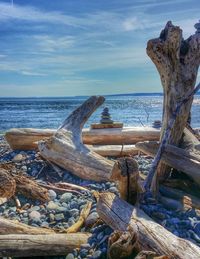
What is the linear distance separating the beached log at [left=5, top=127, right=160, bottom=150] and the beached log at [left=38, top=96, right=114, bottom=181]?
0.99 meters

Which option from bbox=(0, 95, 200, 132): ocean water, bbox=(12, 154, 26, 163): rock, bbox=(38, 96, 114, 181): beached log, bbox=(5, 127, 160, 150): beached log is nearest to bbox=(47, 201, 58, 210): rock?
bbox=(38, 96, 114, 181): beached log

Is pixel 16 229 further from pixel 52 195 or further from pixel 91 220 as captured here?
pixel 52 195

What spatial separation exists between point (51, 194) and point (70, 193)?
1.10 ft

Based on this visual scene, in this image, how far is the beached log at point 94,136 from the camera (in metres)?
9.52

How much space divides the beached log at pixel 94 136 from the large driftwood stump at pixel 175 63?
3.83m

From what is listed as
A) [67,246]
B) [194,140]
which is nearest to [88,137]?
[194,140]

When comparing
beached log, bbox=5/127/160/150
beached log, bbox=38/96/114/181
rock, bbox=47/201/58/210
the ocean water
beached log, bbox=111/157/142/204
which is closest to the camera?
beached log, bbox=111/157/142/204

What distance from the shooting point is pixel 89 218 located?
5453 mm

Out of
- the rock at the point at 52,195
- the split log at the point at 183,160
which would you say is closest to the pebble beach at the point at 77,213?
the rock at the point at 52,195

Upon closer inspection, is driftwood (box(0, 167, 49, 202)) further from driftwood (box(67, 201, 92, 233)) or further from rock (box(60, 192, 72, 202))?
driftwood (box(67, 201, 92, 233))

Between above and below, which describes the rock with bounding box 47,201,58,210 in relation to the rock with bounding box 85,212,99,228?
below

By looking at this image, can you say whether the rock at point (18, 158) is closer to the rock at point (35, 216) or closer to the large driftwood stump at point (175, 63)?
the rock at point (35, 216)

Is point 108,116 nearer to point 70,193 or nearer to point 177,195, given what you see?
point 70,193

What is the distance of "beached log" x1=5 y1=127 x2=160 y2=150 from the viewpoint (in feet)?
31.2
